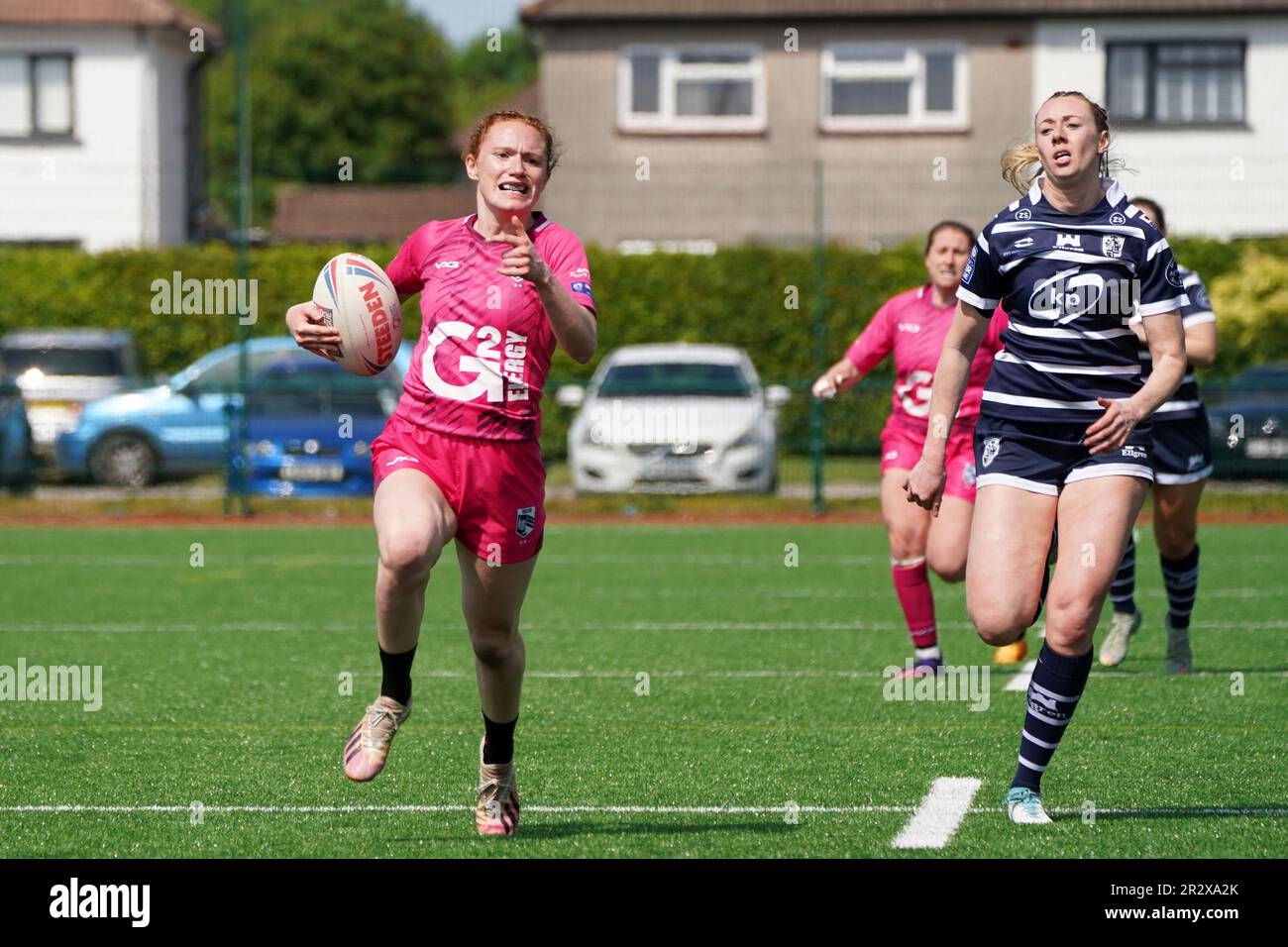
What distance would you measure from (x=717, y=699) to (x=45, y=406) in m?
14.4

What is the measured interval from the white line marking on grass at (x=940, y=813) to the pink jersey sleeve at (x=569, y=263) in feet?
5.94

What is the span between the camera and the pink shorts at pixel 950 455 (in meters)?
8.99

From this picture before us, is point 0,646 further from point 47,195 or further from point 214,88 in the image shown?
point 214,88

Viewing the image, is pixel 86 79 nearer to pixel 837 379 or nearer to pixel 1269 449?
pixel 1269 449

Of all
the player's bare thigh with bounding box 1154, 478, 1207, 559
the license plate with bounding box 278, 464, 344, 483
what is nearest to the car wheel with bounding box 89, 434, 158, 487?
the license plate with bounding box 278, 464, 344, 483

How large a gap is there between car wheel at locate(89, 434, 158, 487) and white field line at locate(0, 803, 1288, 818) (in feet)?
47.3

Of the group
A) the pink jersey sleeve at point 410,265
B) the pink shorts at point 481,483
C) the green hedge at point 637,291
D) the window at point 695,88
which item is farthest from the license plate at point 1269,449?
the pink shorts at point 481,483

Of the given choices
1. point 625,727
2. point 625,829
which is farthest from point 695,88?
point 625,829

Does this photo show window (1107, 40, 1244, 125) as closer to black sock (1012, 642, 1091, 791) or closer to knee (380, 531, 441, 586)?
black sock (1012, 642, 1091, 791)

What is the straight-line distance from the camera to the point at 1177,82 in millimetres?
30562

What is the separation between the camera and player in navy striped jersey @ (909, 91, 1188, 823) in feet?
19.1

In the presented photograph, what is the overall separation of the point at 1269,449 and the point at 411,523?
1513 cm

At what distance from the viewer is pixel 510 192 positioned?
5613mm
